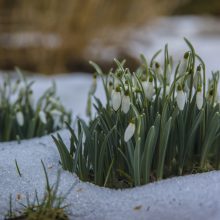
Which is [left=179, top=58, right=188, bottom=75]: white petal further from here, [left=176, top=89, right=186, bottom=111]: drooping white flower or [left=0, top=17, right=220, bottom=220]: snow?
[left=0, top=17, right=220, bottom=220]: snow

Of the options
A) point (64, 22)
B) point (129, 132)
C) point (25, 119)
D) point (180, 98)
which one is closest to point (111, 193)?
point (129, 132)

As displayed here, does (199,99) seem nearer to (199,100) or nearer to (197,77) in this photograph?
(199,100)

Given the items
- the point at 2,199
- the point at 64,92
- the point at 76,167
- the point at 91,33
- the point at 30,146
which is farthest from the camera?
the point at 91,33

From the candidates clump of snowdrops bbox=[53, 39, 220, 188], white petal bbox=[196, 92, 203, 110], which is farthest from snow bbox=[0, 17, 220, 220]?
white petal bbox=[196, 92, 203, 110]

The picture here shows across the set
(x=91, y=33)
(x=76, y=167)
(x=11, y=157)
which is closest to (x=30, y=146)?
(x=11, y=157)

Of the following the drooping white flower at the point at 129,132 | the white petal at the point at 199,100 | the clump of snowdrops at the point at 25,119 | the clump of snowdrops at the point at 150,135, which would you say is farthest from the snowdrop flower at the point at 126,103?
the clump of snowdrops at the point at 25,119

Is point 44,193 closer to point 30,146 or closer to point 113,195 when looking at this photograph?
point 113,195
